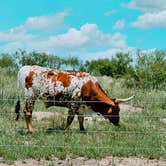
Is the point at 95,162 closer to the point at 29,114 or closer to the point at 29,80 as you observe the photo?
the point at 29,114

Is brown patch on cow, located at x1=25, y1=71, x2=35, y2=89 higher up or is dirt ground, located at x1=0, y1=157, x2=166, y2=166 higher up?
brown patch on cow, located at x1=25, y1=71, x2=35, y2=89

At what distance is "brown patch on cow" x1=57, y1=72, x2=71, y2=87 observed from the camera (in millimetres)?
12508

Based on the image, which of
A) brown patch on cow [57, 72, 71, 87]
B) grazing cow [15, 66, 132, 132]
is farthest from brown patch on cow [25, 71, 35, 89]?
brown patch on cow [57, 72, 71, 87]

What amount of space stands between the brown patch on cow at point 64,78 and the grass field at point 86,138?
1.18 metres

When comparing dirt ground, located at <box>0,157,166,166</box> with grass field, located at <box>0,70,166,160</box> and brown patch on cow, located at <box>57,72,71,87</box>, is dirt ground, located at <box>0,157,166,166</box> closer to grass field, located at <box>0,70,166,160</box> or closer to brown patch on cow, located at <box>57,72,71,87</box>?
grass field, located at <box>0,70,166,160</box>

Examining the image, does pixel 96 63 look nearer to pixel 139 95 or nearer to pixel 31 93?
pixel 139 95

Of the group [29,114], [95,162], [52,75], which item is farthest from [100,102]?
[95,162]

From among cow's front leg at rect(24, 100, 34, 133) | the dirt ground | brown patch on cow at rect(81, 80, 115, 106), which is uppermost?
brown patch on cow at rect(81, 80, 115, 106)

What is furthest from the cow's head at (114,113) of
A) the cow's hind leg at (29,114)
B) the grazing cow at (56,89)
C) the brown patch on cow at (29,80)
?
the brown patch on cow at (29,80)

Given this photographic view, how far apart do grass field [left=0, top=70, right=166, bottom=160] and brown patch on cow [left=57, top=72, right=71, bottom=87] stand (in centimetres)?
118

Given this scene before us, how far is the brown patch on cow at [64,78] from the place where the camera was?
492 inches

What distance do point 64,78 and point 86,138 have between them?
1794 millimetres

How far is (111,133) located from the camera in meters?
12.1

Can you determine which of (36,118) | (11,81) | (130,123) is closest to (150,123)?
(130,123)
